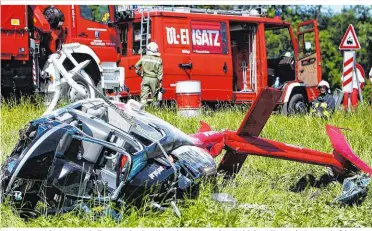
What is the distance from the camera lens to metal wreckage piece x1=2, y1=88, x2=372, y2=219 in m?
5.74

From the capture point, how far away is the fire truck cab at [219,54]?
Answer: 14781 mm

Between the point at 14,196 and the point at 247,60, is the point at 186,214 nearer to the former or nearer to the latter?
the point at 14,196

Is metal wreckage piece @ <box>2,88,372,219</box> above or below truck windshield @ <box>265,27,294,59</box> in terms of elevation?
below

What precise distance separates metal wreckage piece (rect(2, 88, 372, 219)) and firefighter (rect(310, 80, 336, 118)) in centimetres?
600

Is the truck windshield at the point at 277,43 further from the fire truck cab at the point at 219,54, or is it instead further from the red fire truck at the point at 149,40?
the red fire truck at the point at 149,40

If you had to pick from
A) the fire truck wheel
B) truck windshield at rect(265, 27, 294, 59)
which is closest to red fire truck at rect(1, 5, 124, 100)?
the fire truck wheel

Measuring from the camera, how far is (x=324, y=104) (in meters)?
12.4

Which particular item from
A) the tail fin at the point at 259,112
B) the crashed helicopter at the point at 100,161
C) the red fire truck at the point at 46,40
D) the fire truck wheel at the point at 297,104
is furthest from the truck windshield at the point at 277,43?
the crashed helicopter at the point at 100,161

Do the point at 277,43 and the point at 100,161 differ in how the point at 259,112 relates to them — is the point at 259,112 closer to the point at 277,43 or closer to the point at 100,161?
the point at 100,161

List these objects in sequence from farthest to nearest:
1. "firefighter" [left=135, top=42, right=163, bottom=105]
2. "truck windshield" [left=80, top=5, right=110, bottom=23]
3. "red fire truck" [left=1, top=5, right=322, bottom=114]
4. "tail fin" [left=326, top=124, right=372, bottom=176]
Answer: "truck windshield" [left=80, top=5, right=110, bottom=23] → "red fire truck" [left=1, top=5, right=322, bottom=114] → "firefighter" [left=135, top=42, right=163, bottom=105] → "tail fin" [left=326, top=124, right=372, bottom=176]

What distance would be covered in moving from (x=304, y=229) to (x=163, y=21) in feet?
31.1

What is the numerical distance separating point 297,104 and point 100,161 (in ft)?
36.0

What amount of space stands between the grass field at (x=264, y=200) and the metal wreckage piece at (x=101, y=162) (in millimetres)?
116

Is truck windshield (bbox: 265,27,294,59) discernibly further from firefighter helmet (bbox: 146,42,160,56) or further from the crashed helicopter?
the crashed helicopter
